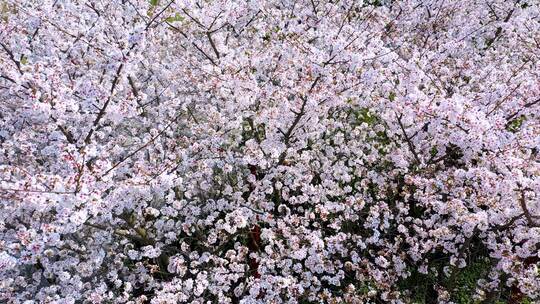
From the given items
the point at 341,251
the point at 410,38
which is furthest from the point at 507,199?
the point at 410,38

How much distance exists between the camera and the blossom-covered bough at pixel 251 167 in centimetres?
541

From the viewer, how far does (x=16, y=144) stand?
583 centimetres

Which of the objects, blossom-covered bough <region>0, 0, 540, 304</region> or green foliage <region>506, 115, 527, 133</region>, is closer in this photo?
blossom-covered bough <region>0, 0, 540, 304</region>

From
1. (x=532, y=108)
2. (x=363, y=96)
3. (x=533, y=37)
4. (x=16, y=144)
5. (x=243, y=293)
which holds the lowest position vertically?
(x=243, y=293)

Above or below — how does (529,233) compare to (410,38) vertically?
below

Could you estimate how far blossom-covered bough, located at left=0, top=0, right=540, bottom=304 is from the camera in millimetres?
5410

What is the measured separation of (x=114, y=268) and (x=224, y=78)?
114 inches

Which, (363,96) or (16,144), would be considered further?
(363,96)

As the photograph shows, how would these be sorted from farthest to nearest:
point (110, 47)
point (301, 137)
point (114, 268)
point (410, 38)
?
1. point (410, 38)
2. point (301, 137)
3. point (114, 268)
4. point (110, 47)

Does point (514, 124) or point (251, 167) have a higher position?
point (514, 124)

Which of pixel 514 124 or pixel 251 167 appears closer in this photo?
pixel 251 167

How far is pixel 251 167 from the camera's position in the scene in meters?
6.98

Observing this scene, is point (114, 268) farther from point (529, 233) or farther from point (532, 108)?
point (532, 108)

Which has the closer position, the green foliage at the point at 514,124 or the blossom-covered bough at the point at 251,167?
the blossom-covered bough at the point at 251,167
